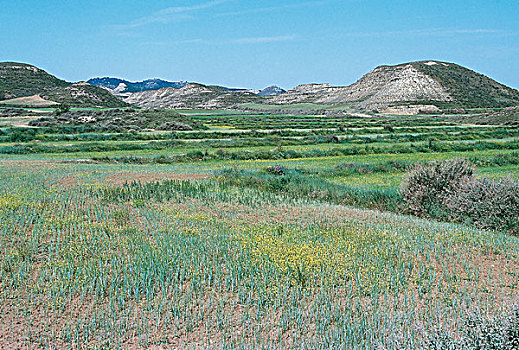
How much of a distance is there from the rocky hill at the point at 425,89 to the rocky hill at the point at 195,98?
3094 cm

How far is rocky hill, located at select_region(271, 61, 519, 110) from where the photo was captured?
12812 cm

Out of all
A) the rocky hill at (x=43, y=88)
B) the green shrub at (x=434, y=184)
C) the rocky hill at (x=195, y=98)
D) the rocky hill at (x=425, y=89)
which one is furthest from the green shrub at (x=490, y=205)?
the rocky hill at (x=195, y=98)

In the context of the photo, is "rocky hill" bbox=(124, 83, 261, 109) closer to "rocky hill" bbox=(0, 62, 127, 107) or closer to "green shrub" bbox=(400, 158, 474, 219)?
"rocky hill" bbox=(0, 62, 127, 107)

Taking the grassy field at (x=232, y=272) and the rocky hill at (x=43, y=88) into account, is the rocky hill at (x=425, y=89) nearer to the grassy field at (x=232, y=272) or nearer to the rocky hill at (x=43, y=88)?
the rocky hill at (x=43, y=88)

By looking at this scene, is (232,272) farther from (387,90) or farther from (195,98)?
(195,98)

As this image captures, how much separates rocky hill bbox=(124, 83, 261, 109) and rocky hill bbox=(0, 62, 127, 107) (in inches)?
2018

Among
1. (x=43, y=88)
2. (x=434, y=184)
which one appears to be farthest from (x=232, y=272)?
(x=43, y=88)

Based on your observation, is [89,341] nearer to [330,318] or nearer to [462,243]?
[330,318]

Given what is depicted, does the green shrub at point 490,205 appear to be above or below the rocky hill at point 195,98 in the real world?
below

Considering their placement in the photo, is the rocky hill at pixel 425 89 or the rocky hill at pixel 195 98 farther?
the rocky hill at pixel 195 98

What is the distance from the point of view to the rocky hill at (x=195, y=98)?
173000 mm

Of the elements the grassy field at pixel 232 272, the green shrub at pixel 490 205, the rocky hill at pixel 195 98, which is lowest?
the grassy field at pixel 232 272

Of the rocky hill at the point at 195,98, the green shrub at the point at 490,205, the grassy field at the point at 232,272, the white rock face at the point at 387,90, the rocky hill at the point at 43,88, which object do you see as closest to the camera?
the grassy field at the point at 232,272

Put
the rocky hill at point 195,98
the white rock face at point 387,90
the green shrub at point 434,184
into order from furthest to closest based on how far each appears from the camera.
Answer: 1. the rocky hill at point 195,98
2. the white rock face at point 387,90
3. the green shrub at point 434,184
